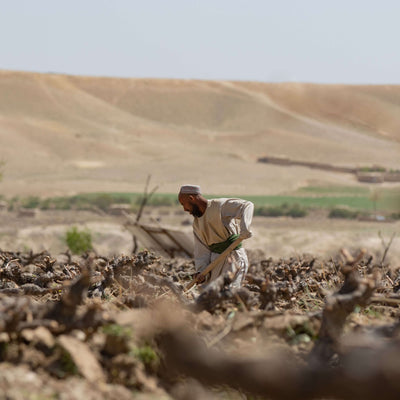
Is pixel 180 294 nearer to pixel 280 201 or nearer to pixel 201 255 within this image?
pixel 201 255

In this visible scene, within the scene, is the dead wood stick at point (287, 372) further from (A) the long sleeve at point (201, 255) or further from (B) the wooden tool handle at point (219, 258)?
(A) the long sleeve at point (201, 255)

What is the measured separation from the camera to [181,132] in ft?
335

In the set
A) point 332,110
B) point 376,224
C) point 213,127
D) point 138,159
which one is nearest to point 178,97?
point 213,127

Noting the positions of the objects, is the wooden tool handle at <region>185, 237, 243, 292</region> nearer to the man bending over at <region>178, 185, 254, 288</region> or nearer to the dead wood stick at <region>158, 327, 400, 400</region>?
the man bending over at <region>178, 185, 254, 288</region>

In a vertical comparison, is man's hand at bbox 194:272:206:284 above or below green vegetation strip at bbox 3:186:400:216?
above

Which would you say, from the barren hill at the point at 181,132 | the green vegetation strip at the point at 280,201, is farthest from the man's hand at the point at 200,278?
the barren hill at the point at 181,132

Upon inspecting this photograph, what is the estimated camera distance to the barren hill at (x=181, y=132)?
6662cm

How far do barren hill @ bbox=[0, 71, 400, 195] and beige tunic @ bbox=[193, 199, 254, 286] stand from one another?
48594 mm

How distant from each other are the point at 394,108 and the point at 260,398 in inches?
5127

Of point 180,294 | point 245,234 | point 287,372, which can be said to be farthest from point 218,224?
point 287,372

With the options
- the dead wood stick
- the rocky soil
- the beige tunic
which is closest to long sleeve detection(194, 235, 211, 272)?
the beige tunic

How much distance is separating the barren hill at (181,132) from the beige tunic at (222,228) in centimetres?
4859

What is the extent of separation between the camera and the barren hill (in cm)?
6662

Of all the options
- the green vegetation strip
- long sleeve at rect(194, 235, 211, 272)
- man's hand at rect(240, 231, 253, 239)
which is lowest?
the green vegetation strip
